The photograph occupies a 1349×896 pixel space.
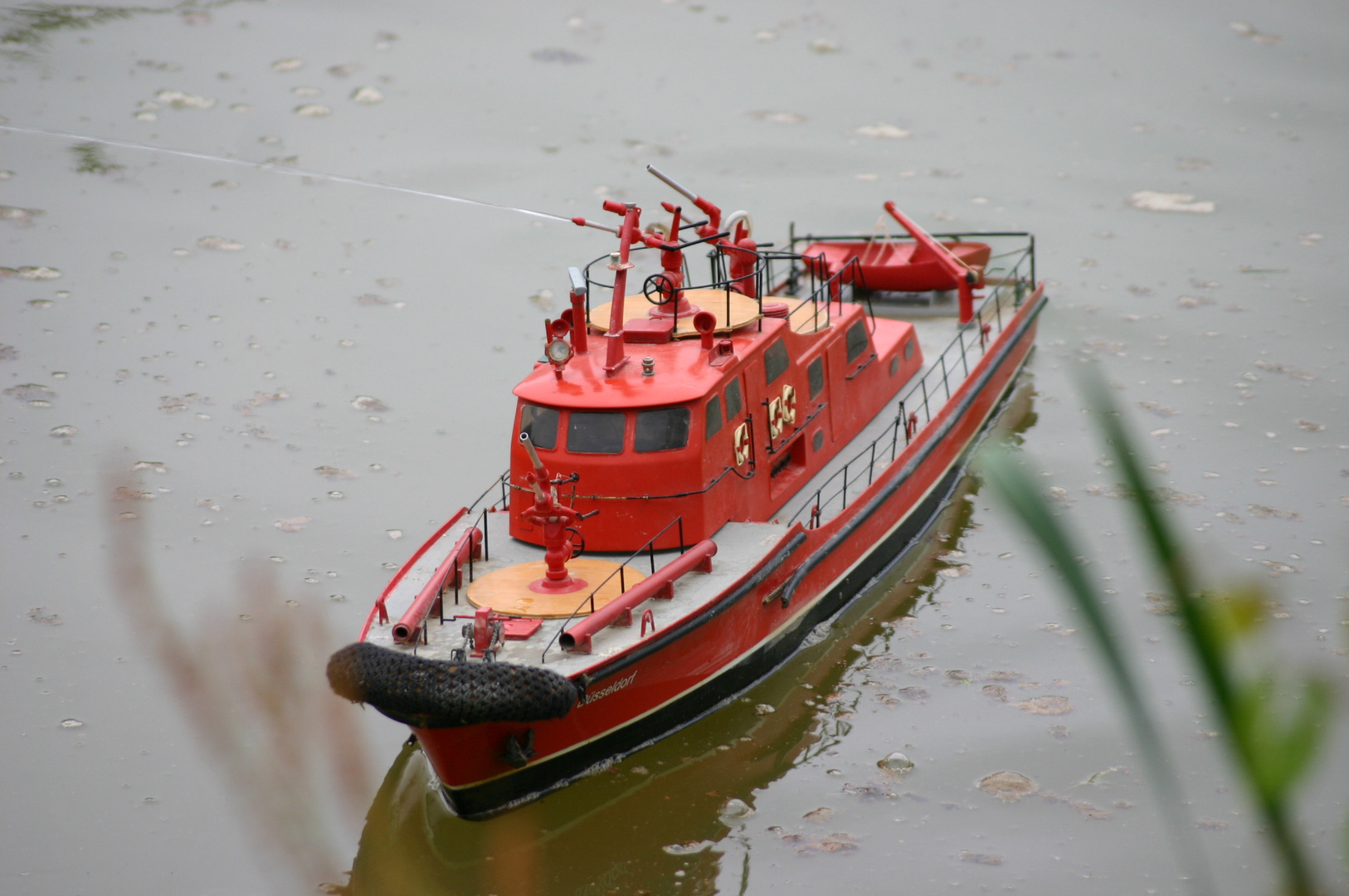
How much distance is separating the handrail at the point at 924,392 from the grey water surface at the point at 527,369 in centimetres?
90

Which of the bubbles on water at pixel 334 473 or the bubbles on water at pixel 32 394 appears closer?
the bubbles on water at pixel 334 473

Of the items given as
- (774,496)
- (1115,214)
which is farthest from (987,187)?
(774,496)

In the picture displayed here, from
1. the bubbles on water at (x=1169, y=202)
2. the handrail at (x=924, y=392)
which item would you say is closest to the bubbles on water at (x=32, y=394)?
the handrail at (x=924, y=392)

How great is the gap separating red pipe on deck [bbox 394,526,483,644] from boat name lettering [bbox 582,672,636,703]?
3.92 feet

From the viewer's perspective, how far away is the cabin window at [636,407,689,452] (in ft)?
31.3

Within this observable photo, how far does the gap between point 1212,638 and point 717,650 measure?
317 inches

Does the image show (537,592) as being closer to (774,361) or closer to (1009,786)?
(774,361)

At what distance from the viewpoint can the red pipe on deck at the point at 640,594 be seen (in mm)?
8445

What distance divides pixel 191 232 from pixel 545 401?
892cm

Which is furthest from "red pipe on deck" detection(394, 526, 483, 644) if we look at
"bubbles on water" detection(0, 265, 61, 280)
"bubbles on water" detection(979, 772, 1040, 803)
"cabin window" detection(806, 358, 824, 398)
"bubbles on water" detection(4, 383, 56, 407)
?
"bubbles on water" detection(0, 265, 61, 280)

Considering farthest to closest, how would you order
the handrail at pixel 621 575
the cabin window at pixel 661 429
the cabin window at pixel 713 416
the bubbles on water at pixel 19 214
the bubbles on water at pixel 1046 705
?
the bubbles on water at pixel 19 214 < the cabin window at pixel 713 416 < the cabin window at pixel 661 429 < the bubbles on water at pixel 1046 705 < the handrail at pixel 621 575

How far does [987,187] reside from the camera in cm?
1789

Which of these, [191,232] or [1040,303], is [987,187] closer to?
[1040,303]

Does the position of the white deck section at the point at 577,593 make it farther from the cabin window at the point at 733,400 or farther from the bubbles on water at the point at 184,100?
the bubbles on water at the point at 184,100
